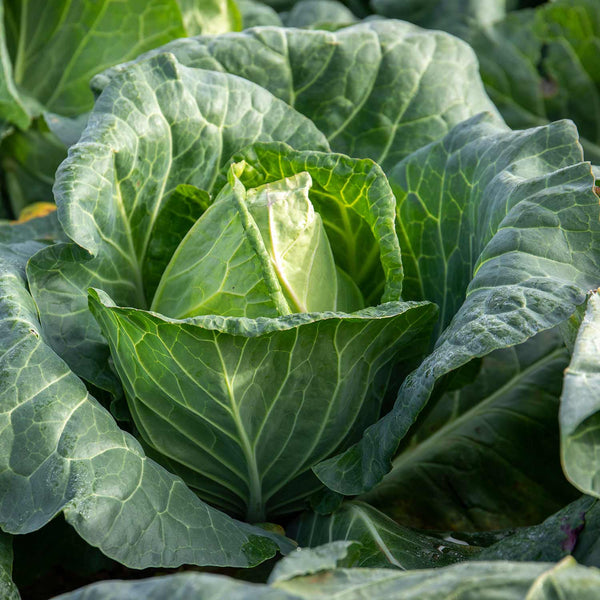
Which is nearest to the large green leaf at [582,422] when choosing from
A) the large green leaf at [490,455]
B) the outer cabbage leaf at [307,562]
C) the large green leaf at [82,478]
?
the outer cabbage leaf at [307,562]

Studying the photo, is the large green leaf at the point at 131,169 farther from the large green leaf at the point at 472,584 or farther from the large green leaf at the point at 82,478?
the large green leaf at the point at 472,584

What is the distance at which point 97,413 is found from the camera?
57.4 inches

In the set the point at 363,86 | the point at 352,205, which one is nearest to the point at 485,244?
the point at 352,205

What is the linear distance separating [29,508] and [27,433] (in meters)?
0.14

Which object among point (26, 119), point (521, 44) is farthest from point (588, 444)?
point (521, 44)

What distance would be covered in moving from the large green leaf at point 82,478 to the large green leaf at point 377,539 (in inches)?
7.0

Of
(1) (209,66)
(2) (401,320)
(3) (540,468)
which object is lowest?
(3) (540,468)

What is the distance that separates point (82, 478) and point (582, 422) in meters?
0.85

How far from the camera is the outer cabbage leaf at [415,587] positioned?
924mm

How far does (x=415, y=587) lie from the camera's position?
97cm

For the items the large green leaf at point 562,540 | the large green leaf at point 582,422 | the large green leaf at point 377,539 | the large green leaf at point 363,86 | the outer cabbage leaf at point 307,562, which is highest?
the large green leaf at point 363,86

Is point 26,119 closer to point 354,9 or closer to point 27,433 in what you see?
point 27,433

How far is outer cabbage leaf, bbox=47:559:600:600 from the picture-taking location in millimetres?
924

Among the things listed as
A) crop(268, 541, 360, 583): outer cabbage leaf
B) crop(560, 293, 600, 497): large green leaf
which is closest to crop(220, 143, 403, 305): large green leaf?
crop(560, 293, 600, 497): large green leaf
